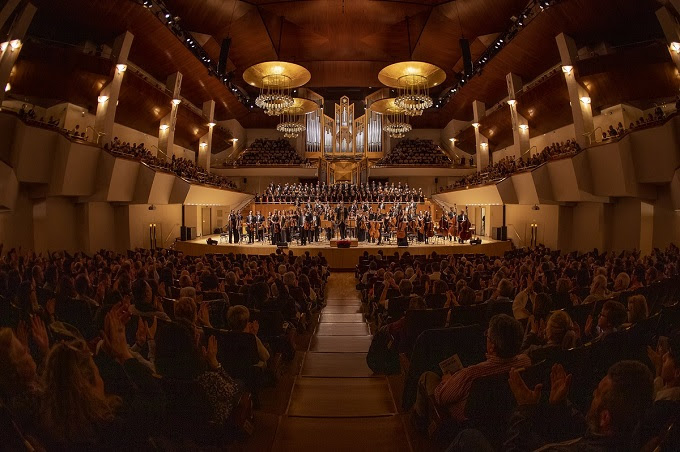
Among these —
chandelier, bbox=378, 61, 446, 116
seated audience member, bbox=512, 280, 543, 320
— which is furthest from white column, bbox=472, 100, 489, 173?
seated audience member, bbox=512, 280, 543, 320

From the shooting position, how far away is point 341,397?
3.37 meters

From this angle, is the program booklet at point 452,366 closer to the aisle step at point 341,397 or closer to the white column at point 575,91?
the aisle step at point 341,397

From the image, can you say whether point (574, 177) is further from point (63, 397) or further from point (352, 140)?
point (352, 140)

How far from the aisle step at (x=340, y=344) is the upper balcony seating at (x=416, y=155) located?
18.2m

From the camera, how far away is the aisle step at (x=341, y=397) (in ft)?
10.2

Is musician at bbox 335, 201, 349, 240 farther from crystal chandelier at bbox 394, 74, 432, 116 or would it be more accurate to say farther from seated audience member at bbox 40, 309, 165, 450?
seated audience member at bbox 40, 309, 165, 450

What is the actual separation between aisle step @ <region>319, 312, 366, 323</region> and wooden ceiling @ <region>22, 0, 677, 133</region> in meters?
9.42

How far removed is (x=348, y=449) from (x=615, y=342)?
176 cm

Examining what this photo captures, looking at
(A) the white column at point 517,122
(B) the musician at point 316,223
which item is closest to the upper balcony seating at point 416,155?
(A) the white column at point 517,122

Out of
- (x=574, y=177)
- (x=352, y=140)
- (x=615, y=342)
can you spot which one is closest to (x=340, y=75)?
(x=352, y=140)

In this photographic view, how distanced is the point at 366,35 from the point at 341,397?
16314 millimetres

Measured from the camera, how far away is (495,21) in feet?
48.4

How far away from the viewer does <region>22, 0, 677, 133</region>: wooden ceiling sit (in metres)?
11.2

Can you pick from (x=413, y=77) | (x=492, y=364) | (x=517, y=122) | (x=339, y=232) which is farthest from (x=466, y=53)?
(x=492, y=364)
